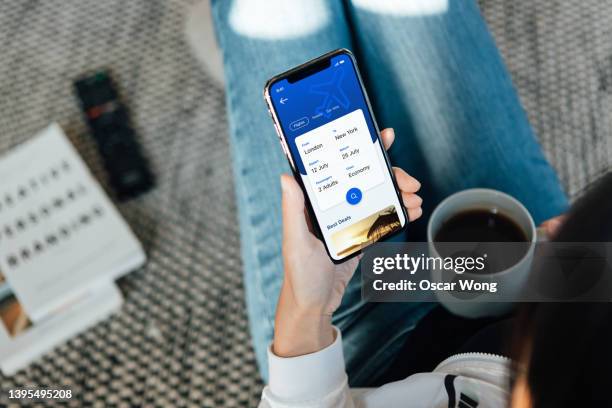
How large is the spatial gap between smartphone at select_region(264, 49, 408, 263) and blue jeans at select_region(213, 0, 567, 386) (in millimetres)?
126

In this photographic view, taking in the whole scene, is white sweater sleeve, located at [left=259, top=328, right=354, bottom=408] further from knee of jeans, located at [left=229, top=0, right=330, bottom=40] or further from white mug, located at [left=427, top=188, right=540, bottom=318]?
knee of jeans, located at [left=229, top=0, right=330, bottom=40]

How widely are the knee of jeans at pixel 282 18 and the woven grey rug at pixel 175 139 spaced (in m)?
0.35

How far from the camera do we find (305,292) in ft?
1.74

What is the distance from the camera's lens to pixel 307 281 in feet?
1.72

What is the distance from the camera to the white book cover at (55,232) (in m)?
0.89

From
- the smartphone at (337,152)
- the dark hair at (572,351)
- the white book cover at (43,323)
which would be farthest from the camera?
the white book cover at (43,323)

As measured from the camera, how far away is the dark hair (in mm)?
305

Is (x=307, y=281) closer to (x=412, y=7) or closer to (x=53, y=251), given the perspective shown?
(x=412, y=7)

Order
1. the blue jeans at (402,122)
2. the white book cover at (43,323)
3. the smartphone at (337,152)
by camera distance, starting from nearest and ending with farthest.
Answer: the smartphone at (337,152), the blue jeans at (402,122), the white book cover at (43,323)

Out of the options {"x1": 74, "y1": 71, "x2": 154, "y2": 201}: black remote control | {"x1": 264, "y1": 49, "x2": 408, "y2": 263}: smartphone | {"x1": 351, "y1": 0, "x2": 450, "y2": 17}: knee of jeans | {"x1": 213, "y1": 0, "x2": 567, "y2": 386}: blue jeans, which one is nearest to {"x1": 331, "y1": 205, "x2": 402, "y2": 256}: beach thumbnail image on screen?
{"x1": 264, "y1": 49, "x2": 408, "y2": 263}: smartphone

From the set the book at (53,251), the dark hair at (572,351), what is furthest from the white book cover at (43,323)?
the dark hair at (572,351)

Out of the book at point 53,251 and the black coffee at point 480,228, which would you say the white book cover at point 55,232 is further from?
the black coffee at point 480,228

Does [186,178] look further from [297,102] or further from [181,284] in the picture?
[297,102]

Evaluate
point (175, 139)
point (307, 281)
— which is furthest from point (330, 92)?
point (175, 139)
